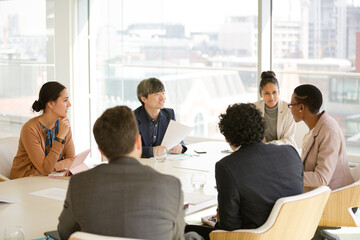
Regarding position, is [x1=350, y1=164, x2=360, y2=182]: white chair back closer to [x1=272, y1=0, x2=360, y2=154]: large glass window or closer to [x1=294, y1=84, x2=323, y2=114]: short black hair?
[x1=294, y1=84, x2=323, y2=114]: short black hair

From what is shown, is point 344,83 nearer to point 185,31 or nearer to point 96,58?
point 185,31

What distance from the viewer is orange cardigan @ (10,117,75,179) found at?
3485mm

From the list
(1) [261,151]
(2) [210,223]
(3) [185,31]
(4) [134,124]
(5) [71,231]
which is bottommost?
(2) [210,223]

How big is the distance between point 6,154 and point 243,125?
189 centimetres

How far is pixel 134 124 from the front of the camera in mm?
2035

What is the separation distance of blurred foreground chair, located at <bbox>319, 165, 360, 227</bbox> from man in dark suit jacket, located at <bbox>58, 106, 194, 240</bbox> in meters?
1.55

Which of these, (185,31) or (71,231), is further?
(185,31)

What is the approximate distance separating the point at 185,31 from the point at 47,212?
5565 millimetres

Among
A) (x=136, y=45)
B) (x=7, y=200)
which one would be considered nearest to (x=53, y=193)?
(x=7, y=200)

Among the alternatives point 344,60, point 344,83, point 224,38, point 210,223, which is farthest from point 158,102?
point 224,38

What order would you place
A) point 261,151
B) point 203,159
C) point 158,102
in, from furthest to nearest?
point 158,102 < point 203,159 < point 261,151

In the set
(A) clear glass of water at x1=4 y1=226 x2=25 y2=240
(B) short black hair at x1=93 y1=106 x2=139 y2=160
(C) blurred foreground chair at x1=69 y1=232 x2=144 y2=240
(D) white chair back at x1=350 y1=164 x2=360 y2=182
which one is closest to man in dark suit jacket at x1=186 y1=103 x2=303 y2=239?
(B) short black hair at x1=93 y1=106 x2=139 y2=160

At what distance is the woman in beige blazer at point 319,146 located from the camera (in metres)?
3.21

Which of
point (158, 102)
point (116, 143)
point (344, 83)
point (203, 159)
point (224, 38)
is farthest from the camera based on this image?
point (224, 38)
